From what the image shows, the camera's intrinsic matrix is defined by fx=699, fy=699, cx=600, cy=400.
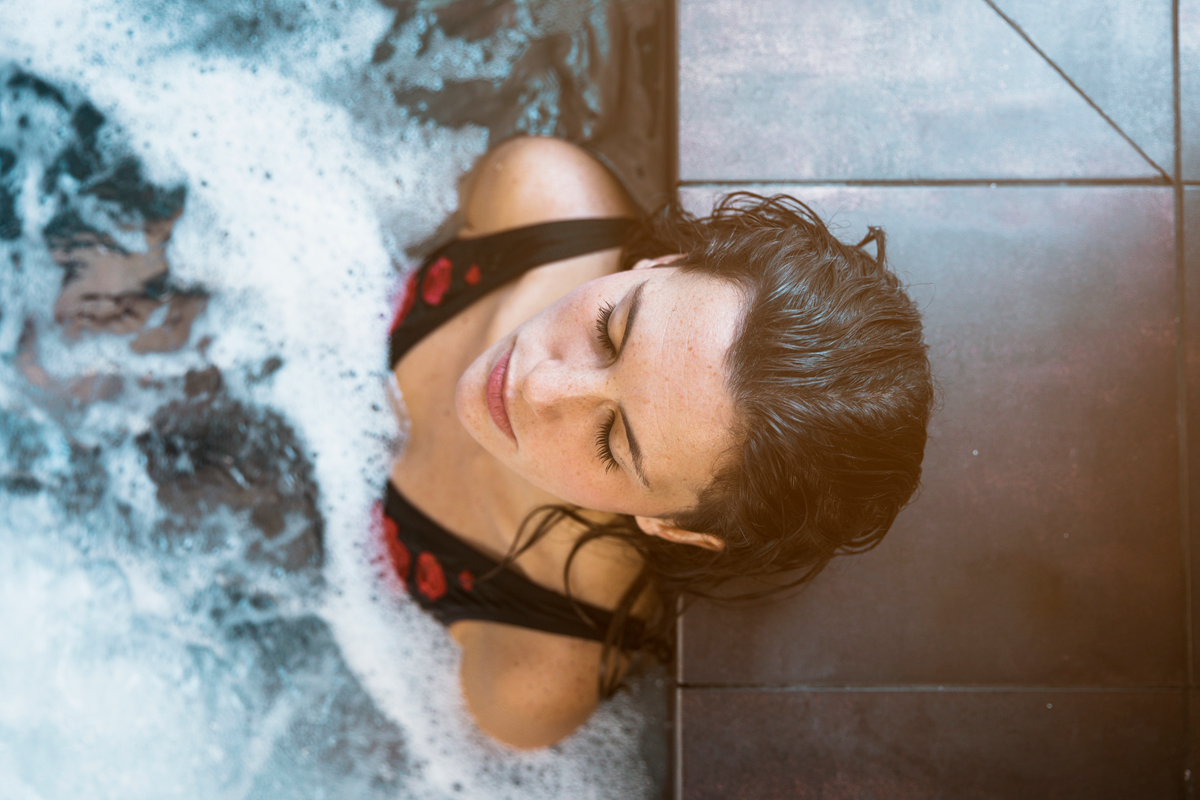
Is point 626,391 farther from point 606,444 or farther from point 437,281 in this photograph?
point 437,281

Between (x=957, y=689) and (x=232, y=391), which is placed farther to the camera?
(x=232, y=391)

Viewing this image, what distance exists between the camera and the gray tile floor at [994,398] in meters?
1.25

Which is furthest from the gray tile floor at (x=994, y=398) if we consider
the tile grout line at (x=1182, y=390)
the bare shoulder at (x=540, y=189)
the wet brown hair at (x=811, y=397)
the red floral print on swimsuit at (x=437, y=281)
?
the red floral print on swimsuit at (x=437, y=281)

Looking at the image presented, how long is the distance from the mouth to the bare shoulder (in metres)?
0.41

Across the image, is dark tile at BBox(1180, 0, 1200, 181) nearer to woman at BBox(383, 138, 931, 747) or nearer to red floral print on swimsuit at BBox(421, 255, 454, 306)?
woman at BBox(383, 138, 931, 747)

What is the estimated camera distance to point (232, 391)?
Result: 153 centimetres

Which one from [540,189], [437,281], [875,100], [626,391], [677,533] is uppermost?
[875,100]

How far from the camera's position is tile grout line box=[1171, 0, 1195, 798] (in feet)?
4.10

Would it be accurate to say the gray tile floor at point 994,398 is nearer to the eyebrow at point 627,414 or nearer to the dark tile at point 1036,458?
the dark tile at point 1036,458

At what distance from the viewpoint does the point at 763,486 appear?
2.76ft

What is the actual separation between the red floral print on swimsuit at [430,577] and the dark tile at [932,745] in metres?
0.51

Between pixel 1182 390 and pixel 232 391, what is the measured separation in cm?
187

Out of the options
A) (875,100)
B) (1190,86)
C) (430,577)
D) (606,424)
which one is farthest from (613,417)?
(1190,86)

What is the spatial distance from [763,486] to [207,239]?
133 cm
